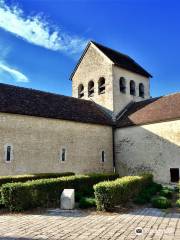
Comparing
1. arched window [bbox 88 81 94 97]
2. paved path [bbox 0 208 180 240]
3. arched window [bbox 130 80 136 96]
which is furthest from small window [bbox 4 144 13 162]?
arched window [bbox 130 80 136 96]

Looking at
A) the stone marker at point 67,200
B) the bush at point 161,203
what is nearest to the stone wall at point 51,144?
the stone marker at point 67,200

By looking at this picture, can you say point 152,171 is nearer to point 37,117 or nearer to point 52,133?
point 52,133

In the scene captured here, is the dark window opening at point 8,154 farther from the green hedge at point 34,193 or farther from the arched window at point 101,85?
the arched window at point 101,85

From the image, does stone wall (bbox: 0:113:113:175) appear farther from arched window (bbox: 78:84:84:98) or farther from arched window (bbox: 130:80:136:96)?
arched window (bbox: 78:84:84:98)

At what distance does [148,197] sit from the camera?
13352 mm

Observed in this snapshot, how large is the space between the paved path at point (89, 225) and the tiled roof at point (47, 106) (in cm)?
1076

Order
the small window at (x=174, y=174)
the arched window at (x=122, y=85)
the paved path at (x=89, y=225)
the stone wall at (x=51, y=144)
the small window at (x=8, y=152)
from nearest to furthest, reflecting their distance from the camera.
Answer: the paved path at (x=89, y=225) < the small window at (x=8, y=152) < the stone wall at (x=51, y=144) < the small window at (x=174, y=174) < the arched window at (x=122, y=85)

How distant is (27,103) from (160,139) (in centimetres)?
1041

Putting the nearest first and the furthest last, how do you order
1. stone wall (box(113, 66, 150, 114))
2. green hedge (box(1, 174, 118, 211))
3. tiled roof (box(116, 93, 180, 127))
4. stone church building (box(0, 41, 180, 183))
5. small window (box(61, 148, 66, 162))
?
1. green hedge (box(1, 174, 118, 211))
2. stone church building (box(0, 41, 180, 183))
3. small window (box(61, 148, 66, 162))
4. tiled roof (box(116, 93, 180, 127))
5. stone wall (box(113, 66, 150, 114))

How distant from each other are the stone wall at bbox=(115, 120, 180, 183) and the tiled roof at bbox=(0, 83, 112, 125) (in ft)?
8.11

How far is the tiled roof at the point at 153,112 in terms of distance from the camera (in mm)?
22234

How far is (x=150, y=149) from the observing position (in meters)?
22.9

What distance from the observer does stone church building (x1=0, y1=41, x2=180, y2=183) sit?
19922mm

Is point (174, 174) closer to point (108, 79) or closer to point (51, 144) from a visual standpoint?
point (51, 144)
